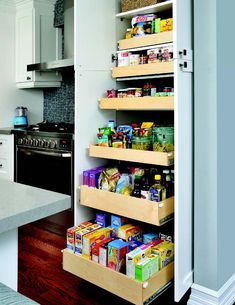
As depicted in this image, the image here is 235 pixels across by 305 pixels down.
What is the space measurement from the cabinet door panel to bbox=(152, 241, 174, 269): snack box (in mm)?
2576

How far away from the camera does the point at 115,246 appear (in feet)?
5.99

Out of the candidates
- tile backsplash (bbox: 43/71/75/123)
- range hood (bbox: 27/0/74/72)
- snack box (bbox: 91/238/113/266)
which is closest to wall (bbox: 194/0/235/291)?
snack box (bbox: 91/238/113/266)

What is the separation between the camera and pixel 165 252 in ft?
6.01

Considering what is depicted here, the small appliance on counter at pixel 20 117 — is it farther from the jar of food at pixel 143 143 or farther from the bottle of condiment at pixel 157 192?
the bottle of condiment at pixel 157 192

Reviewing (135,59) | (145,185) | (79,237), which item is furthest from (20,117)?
(145,185)

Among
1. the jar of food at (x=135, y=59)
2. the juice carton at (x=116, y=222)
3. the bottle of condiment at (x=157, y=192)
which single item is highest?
the jar of food at (x=135, y=59)

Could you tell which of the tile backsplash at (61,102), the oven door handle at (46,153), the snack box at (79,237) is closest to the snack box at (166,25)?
the snack box at (79,237)

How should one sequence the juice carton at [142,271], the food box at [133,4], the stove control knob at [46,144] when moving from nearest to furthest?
the juice carton at [142,271] < the food box at [133,4] < the stove control knob at [46,144]

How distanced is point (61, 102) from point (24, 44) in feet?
2.46

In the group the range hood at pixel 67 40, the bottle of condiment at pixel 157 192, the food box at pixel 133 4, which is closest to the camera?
the bottle of condiment at pixel 157 192

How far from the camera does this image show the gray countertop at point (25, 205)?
2.57 ft

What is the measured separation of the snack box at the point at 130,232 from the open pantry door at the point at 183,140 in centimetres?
32

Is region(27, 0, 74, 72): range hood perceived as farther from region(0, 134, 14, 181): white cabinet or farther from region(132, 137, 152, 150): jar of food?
region(132, 137, 152, 150): jar of food

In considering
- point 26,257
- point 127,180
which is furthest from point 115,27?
point 26,257
